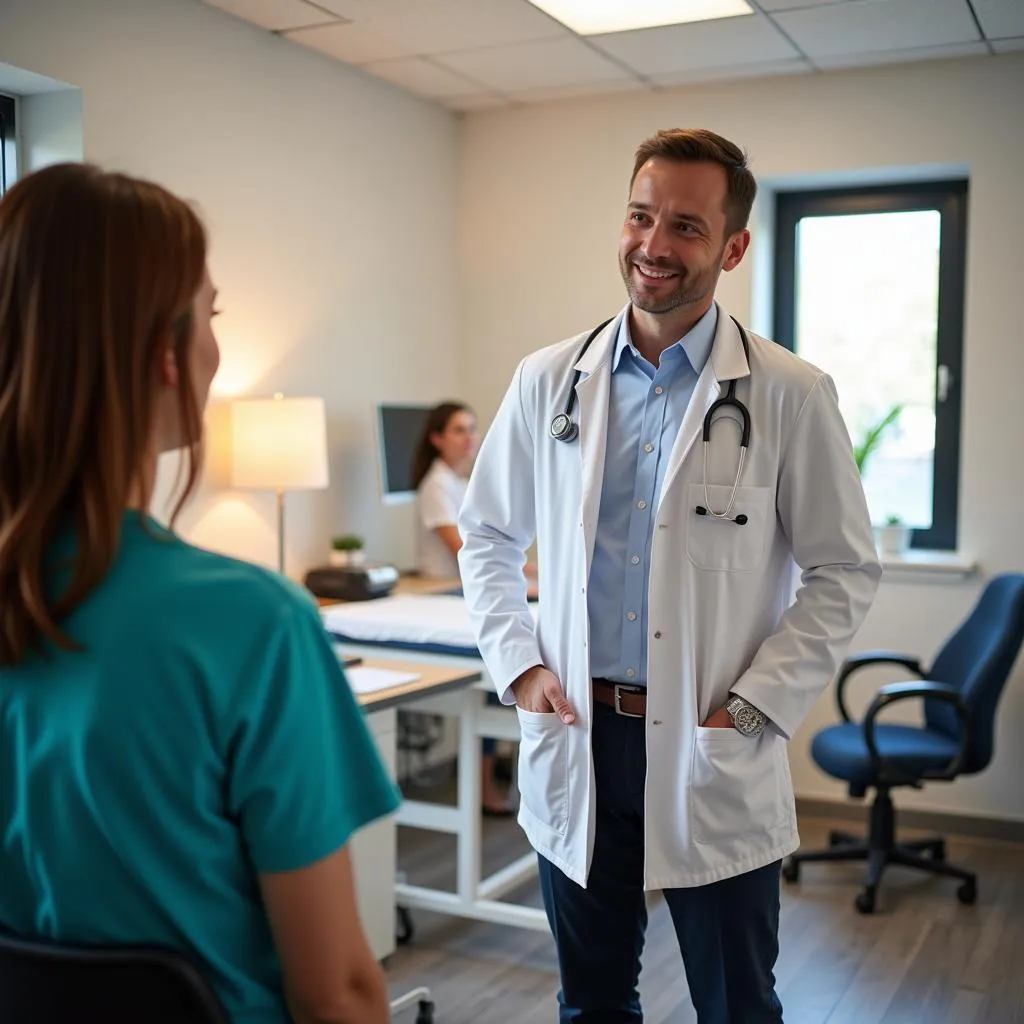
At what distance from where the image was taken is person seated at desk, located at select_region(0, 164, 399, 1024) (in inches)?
33.2

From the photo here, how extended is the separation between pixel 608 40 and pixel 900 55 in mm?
1011

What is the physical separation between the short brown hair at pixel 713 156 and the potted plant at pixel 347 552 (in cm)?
250

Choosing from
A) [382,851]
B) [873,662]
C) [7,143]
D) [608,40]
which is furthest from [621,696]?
[608,40]

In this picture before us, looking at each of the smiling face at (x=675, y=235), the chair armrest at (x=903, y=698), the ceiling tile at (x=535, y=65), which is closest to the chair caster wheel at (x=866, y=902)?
the chair armrest at (x=903, y=698)

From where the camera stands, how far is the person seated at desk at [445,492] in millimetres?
4418

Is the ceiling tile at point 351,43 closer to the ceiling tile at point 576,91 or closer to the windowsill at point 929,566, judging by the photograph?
the ceiling tile at point 576,91

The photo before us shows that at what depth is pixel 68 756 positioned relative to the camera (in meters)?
0.85

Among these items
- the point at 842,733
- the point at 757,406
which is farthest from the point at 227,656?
the point at 842,733

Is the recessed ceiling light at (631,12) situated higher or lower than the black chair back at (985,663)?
higher

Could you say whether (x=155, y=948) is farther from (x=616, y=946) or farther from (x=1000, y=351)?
(x=1000, y=351)

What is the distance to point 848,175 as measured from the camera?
4.45 m

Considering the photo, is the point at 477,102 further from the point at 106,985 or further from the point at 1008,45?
the point at 106,985

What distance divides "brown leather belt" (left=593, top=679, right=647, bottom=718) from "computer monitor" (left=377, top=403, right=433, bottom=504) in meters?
2.57

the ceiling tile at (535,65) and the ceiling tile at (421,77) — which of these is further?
the ceiling tile at (421,77)
